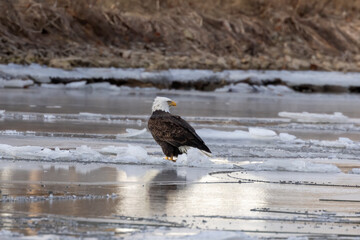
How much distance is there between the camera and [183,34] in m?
39.7

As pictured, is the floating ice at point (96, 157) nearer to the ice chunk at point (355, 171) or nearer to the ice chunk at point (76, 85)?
the ice chunk at point (355, 171)

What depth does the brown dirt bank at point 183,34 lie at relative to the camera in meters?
34.3

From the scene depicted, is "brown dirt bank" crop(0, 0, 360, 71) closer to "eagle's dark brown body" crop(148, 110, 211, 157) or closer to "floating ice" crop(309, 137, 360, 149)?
"floating ice" crop(309, 137, 360, 149)

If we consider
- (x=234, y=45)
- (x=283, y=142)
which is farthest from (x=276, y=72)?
(x=283, y=142)

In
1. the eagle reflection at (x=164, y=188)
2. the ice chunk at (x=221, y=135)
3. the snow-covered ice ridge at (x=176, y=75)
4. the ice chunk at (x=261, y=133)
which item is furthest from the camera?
the snow-covered ice ridge at (x=176, y=75)

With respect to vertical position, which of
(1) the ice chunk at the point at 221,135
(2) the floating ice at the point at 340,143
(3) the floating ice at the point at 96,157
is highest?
(1) the ice chunk at the point at 221,135

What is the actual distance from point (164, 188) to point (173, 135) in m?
2.26

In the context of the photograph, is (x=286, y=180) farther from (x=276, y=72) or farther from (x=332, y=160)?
(x=276, y=72)

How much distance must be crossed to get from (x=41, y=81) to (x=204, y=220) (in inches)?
939

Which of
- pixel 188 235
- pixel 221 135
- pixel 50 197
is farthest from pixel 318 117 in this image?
pixel 188 235

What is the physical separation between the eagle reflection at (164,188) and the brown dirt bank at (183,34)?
22586 millimetres

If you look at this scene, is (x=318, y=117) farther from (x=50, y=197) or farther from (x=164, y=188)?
(x=50, y=197)

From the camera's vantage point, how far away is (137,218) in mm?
6738

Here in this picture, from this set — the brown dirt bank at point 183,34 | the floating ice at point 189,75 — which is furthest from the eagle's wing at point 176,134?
the brown dirt bank at point 183,34
